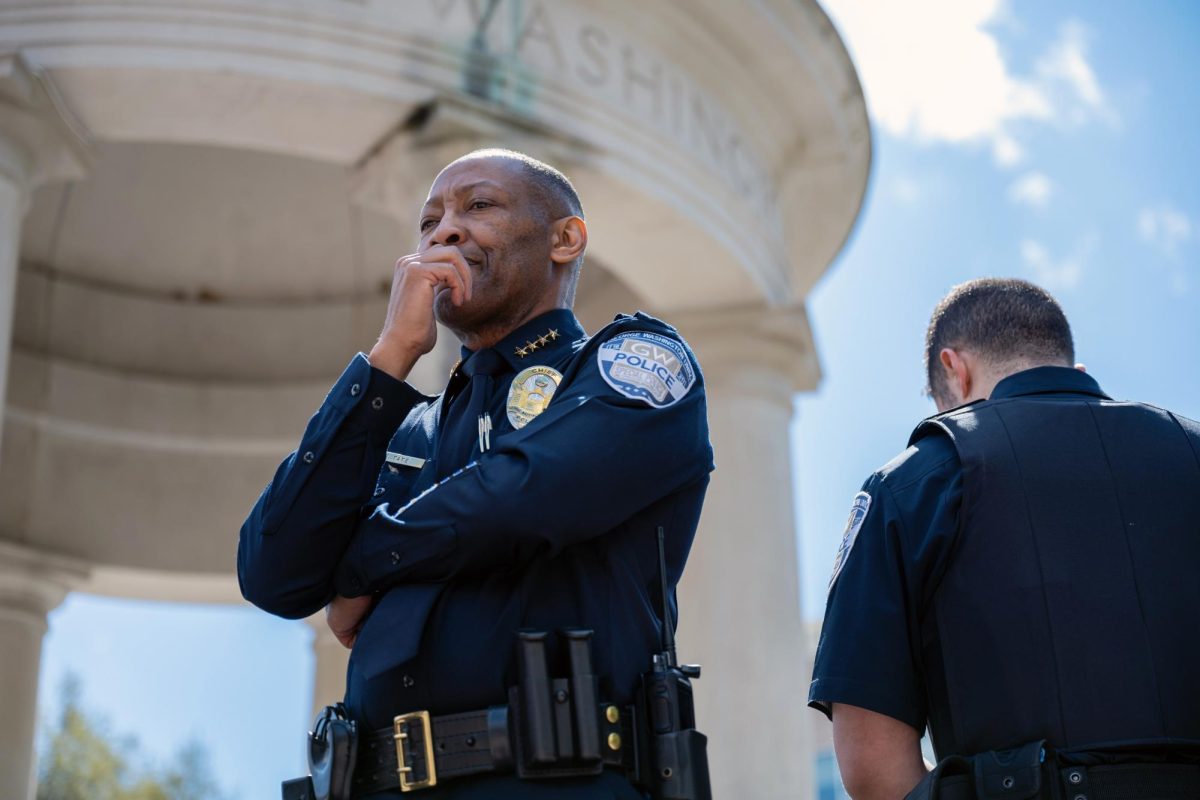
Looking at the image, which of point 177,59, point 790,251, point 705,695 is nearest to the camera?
point 177,59

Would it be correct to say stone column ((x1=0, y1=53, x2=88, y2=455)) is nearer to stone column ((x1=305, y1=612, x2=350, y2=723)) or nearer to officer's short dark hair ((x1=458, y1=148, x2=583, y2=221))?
officer's short dark hair ((x1=458, y1=148, x2=583, y2=221))

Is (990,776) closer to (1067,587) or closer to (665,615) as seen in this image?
(1067,587)

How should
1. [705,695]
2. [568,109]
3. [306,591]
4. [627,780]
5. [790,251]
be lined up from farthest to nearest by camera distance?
[790,251] < [705,695] < [568,109] < [306,591] < [627,780]

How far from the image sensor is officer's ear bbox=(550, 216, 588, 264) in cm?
509

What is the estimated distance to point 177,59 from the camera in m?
10.0

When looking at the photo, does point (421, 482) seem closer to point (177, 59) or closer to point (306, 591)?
point (306, 591)

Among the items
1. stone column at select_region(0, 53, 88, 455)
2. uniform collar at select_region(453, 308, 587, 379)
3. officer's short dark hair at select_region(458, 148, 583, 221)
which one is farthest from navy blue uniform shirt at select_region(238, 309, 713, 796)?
stone column at select_region(0, 53, 88, 455)

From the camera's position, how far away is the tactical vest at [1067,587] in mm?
4418

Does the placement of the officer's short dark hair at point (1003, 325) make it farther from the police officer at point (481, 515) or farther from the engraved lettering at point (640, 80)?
the engraved lettering at point (640, 80)

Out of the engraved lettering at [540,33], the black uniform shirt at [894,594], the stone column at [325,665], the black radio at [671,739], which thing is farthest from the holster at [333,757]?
the stone column at [325,665]

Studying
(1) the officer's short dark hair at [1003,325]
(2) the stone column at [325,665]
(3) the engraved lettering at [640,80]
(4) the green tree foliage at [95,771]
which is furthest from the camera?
(4) the green tree foliage at [95,771]

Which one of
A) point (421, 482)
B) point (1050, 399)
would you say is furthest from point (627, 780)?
point (1050, 399)

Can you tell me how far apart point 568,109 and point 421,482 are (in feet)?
22.7

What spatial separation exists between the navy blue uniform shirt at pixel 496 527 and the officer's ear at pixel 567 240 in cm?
46
